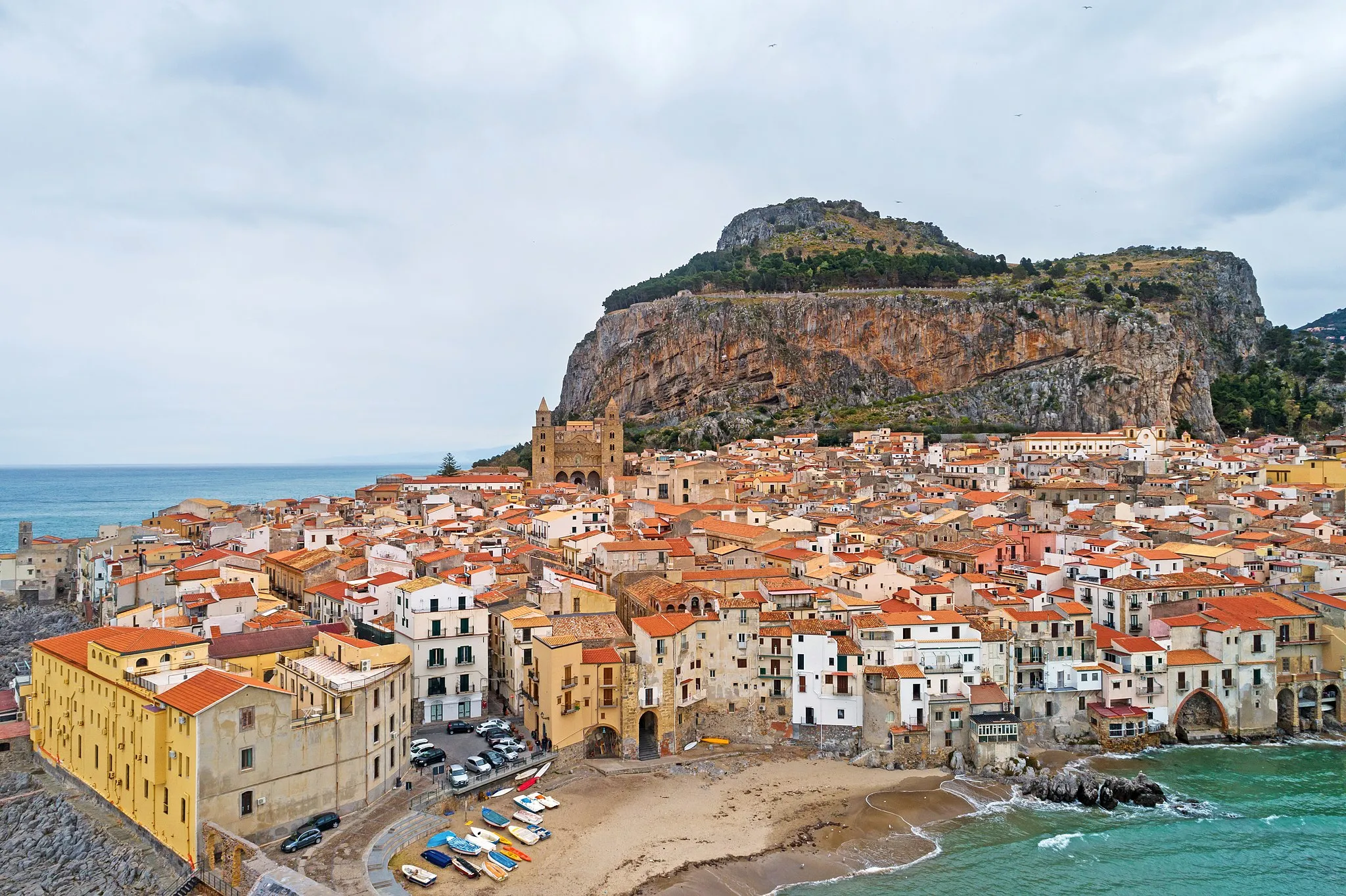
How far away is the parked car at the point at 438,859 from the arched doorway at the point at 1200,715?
33932mm

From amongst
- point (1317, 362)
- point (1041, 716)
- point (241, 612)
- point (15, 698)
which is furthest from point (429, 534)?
point (1317, 362)

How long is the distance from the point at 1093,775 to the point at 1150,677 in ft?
27.2

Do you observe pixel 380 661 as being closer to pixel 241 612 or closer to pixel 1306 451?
pixel 241 612

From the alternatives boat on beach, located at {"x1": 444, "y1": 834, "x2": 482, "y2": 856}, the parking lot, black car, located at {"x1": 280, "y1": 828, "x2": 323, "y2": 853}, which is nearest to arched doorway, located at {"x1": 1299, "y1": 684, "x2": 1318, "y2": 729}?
the parking lot

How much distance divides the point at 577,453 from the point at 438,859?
300ft

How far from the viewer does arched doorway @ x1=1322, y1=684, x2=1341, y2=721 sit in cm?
4409

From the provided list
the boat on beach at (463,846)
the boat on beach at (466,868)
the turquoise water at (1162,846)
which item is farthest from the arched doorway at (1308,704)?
the boat on beach at (466,868)

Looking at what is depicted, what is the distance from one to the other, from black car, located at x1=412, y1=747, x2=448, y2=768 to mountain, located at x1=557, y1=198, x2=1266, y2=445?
10292 centimetres

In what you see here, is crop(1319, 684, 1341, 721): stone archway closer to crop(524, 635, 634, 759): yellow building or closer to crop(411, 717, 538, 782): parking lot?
crop(524, 635, 634, 759): yellow building

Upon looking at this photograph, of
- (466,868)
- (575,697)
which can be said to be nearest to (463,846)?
(466,868)

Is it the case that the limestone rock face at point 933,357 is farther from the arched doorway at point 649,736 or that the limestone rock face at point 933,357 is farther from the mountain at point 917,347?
the arched doorway at point 649,736

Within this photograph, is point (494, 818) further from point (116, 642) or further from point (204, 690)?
point (116, 642)

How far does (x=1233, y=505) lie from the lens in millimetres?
66250

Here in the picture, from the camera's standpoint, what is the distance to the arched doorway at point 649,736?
37.8m
